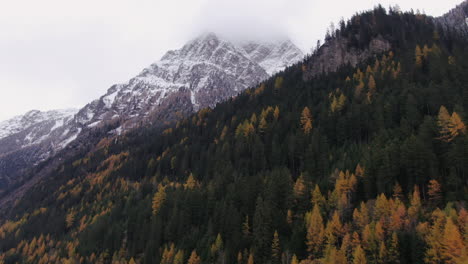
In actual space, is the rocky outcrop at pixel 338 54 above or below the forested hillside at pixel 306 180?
above

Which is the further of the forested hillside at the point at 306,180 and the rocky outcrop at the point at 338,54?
the rocky outcrop at the point at 338,54

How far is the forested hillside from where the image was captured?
53.7 meters

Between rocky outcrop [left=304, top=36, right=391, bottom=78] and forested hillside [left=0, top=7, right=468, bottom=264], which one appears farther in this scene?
rocky outcrop [left=304, top=36, right=391, bottom=78]

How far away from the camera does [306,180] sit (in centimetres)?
7256

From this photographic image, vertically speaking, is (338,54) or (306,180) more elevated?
(338,54)

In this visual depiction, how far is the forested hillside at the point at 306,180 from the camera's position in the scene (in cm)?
5366

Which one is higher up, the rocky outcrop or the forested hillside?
the rocky outcrop

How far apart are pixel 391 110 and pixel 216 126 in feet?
258

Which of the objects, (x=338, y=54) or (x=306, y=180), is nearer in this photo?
(x=306, y=180)

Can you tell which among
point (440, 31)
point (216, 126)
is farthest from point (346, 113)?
point (440, 31)

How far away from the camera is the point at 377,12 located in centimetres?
16775

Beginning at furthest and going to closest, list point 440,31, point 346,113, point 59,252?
1. point 440,31
2. point 59,252
3. point 346,113

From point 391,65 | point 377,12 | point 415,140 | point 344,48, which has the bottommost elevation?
point 415,140

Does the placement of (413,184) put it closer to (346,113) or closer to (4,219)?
(346,113)
